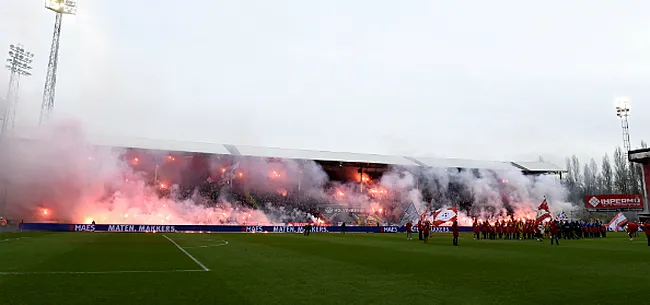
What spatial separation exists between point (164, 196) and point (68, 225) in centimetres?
1162

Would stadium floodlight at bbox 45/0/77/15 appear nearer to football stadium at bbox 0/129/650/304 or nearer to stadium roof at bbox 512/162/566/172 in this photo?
football stadium at bbox 0/129/650/304

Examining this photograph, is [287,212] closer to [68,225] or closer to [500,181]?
[68,225]

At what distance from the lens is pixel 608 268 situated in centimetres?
1281

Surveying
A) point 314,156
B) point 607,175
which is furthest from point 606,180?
point 314,156

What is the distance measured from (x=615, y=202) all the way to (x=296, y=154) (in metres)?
46.8

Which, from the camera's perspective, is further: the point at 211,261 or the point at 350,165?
the point at 350,165

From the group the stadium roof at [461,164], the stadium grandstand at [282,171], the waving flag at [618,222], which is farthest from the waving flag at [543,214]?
the stadium roof at [461,164]

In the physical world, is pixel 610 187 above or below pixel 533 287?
above

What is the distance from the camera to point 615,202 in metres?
62.1

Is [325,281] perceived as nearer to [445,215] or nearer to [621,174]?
[445,215]

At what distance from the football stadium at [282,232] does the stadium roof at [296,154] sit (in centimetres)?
37

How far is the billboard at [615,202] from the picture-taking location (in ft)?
196

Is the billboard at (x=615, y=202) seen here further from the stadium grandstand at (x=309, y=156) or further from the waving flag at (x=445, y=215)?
the waving flag at (x=445, y=215)

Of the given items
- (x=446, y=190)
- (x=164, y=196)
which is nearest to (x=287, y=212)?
(x=164, y=196)
